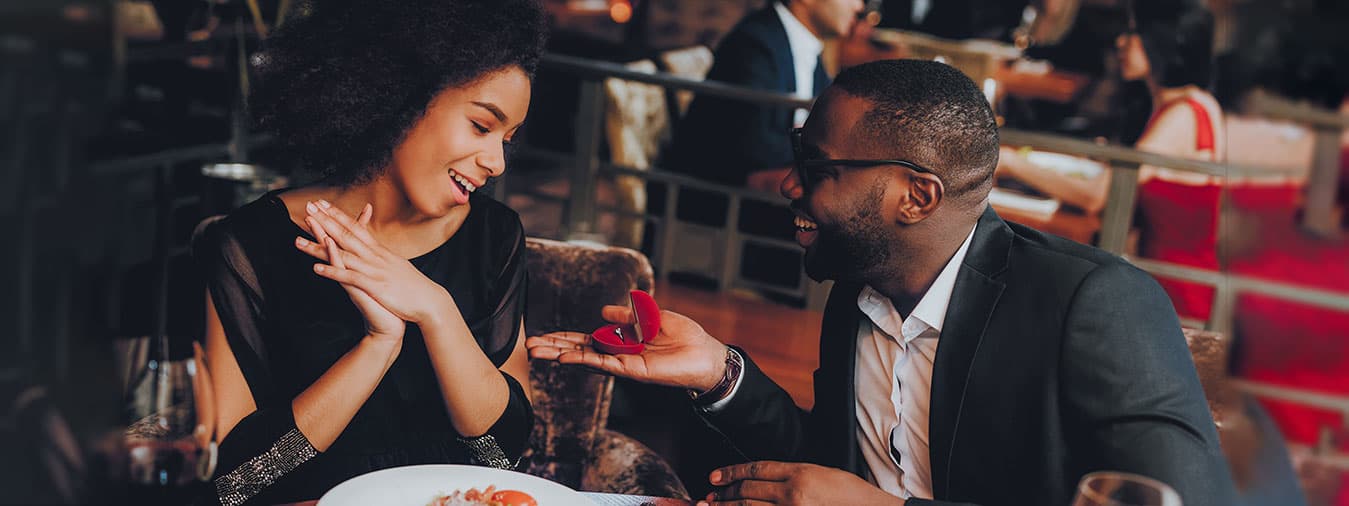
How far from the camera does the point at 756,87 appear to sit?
4195 millimetres

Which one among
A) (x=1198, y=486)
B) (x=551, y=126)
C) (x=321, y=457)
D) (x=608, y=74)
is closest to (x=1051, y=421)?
(x=1198, y=486)

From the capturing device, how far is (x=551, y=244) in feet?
7.86

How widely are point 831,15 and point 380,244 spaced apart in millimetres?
2666

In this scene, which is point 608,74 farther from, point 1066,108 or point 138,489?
point 1066,108

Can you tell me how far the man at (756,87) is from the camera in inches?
164

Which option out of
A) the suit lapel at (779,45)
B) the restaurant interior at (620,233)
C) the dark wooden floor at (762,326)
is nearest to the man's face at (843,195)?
the restaurant interior at (620,233)

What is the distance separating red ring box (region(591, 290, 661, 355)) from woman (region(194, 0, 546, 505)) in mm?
221

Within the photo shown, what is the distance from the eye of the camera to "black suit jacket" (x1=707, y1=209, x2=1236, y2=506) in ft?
5.45

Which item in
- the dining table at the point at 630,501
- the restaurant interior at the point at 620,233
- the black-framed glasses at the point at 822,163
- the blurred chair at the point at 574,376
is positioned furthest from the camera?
the blurred chair at the point at 574,376

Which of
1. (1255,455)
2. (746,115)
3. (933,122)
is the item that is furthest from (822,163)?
(746,115)

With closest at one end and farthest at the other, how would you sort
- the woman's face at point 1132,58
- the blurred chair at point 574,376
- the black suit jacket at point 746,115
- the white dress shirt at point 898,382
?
the white dress shirt at point 898,382, the blurred chair at point 574,376, the black suit jacket at point 746,115, the woman's face at point 1132,58

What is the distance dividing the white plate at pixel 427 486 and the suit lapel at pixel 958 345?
1.91 ft

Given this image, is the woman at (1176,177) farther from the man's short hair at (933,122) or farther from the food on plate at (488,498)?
the food on plate at (488,498)

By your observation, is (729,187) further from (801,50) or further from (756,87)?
(801,50)
